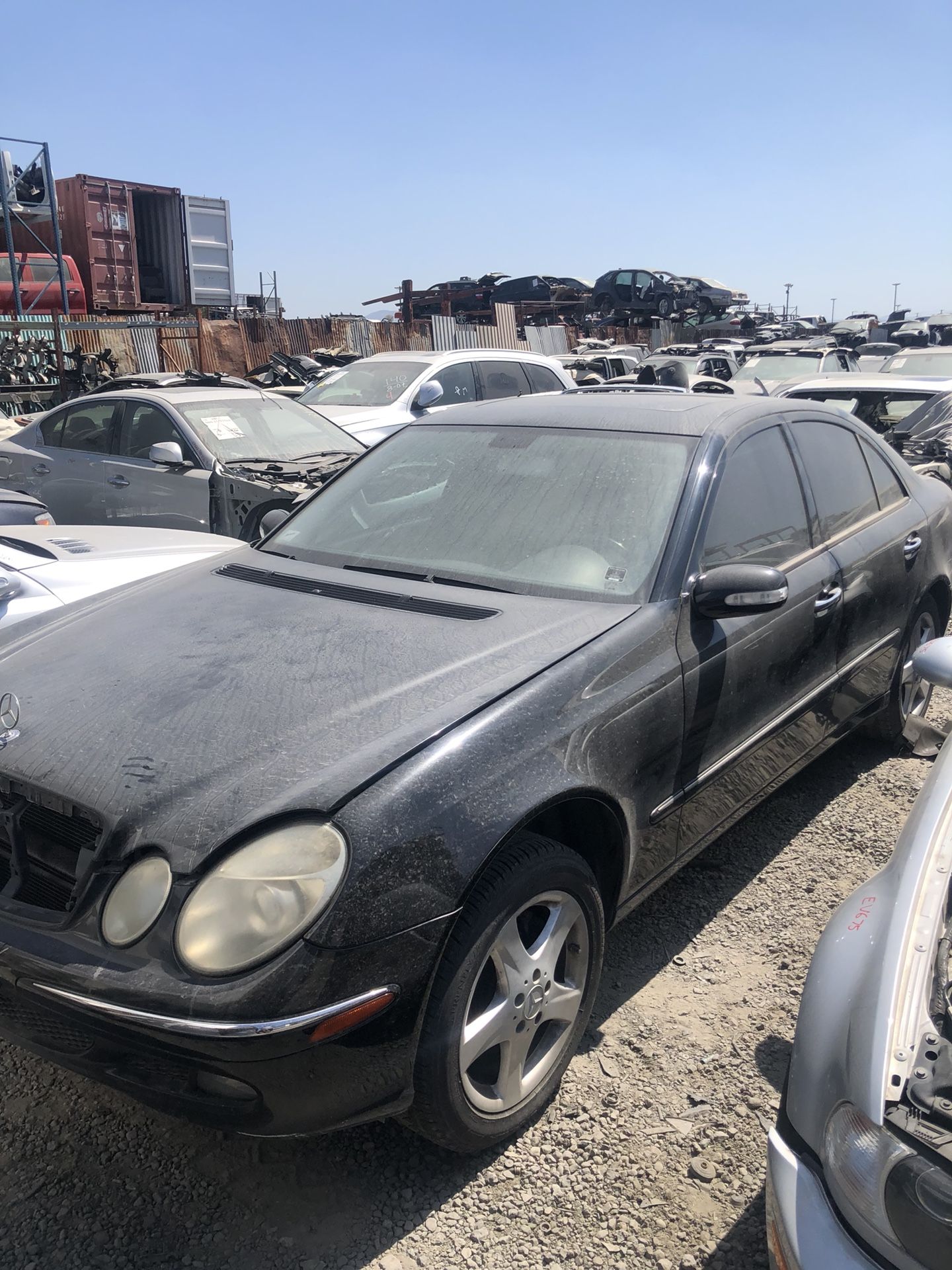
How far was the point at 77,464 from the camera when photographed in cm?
793

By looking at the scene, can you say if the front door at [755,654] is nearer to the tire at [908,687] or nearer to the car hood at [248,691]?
the car hood at [248,691]

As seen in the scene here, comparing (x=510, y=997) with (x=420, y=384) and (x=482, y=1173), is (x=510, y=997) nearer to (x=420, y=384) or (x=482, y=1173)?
(x=482, y=1173)

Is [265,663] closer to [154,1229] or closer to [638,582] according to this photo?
[638,582]

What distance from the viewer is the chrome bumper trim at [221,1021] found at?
6.27 ft

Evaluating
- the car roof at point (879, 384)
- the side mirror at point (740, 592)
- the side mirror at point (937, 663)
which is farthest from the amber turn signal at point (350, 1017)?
the car roof at point (879, 384)

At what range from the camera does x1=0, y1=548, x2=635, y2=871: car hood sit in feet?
7.09

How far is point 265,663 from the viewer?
2.64 metres

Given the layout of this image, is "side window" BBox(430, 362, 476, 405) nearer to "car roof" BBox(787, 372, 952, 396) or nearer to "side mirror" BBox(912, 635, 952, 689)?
"car roof" BBox(787, 372, 952, 396)

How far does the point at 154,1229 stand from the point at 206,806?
0.94 meters

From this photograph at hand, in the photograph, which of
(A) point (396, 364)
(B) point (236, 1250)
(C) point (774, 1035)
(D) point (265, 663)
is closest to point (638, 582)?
(D) point (265, 663)

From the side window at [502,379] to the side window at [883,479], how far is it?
6.44m

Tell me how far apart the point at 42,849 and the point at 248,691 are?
1.90 feet

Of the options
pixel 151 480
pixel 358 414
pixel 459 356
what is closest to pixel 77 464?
pixel 151 480

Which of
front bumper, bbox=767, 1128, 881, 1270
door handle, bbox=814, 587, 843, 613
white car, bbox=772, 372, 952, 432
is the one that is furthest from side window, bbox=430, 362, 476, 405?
front bumper, bbox=767, 1128, 881, 1270
